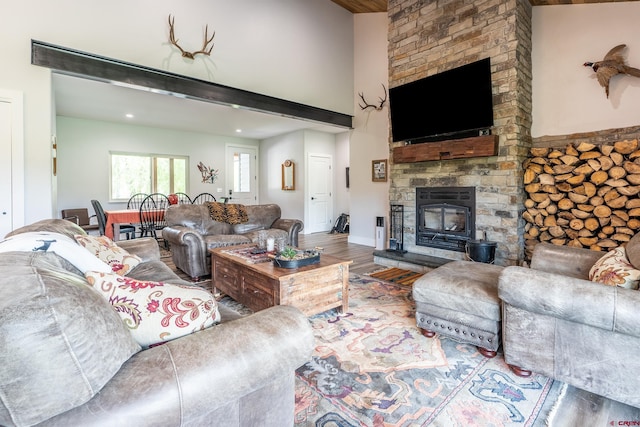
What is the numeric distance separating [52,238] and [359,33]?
249 inches

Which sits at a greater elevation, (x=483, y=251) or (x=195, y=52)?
(x=195, y=52)

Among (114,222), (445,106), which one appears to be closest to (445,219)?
(445,106)

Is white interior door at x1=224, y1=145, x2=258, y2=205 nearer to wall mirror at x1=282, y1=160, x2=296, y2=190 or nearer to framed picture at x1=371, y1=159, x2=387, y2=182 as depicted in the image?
wall mirror at x1=282, y1=160, x2=296, y2=190

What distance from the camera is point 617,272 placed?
1.74 metres

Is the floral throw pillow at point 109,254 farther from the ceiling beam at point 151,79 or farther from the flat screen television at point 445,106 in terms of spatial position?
the flat screen television at point 445,106

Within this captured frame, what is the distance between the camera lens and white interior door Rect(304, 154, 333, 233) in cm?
773

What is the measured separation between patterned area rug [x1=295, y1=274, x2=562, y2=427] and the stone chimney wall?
85.3 inches

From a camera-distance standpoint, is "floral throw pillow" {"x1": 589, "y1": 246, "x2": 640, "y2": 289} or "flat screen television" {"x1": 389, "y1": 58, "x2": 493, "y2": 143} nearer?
"floral throw pillow" {"x1": 589, "y1": 246, "x2": 640, "y2": 289}

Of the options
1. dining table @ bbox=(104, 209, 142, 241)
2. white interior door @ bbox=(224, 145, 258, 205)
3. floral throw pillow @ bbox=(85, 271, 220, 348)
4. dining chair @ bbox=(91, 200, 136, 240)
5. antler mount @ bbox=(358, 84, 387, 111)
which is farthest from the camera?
white interior door @ bbox=(224, 145, 258, 205)

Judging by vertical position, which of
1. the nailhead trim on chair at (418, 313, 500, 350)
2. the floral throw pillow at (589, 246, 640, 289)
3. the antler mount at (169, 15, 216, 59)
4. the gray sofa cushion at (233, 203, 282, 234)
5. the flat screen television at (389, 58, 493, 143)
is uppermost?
the antler mount at (169, 15, 216, 59)

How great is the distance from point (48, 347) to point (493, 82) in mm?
4502

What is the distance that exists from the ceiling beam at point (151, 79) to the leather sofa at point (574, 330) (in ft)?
Answer: 13.8

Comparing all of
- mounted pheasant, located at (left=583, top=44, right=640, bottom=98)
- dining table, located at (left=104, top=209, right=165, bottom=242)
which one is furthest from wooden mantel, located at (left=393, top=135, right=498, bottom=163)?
dining table, located at (left=104, top=209, right=165, bottom=242)

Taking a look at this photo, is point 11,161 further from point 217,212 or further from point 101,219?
point 217,212
